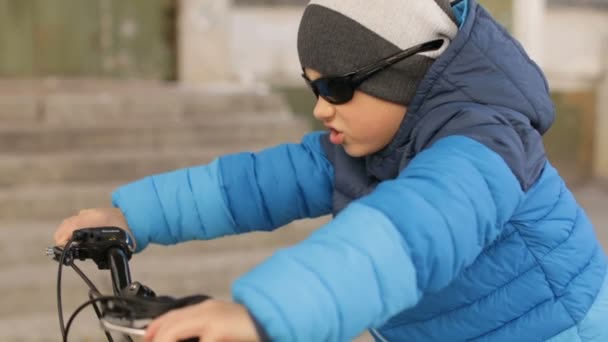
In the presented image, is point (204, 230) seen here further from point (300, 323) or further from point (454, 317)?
point (300, 323)

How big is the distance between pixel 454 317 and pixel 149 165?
3.47m

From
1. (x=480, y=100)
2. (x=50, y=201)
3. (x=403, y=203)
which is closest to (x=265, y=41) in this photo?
(x=50, y=201)

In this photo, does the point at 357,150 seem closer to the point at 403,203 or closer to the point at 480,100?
the point at 480,100

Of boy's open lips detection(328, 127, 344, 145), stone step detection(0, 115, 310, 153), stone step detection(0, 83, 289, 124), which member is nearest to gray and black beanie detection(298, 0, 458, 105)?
boy's open lips detection(328, 127, 344, 145)

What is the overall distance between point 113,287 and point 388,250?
2.02 feet

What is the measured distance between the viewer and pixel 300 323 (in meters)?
1.28

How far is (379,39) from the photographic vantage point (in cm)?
187

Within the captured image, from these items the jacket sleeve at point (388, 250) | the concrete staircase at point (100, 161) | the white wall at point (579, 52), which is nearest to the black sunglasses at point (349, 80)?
the jacket sleeve at point (388, 250)

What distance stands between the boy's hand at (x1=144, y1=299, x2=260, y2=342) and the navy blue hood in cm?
60

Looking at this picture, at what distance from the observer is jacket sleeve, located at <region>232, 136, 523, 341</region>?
1284mm

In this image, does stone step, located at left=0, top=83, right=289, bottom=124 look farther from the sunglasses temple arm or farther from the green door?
the sunglasses temple arm

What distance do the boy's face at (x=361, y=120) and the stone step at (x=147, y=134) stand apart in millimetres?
3548

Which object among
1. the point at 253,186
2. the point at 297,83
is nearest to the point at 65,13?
the point at 297,83

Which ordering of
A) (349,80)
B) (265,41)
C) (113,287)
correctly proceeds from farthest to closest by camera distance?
(265,41)
(349,80)
(113,287)
